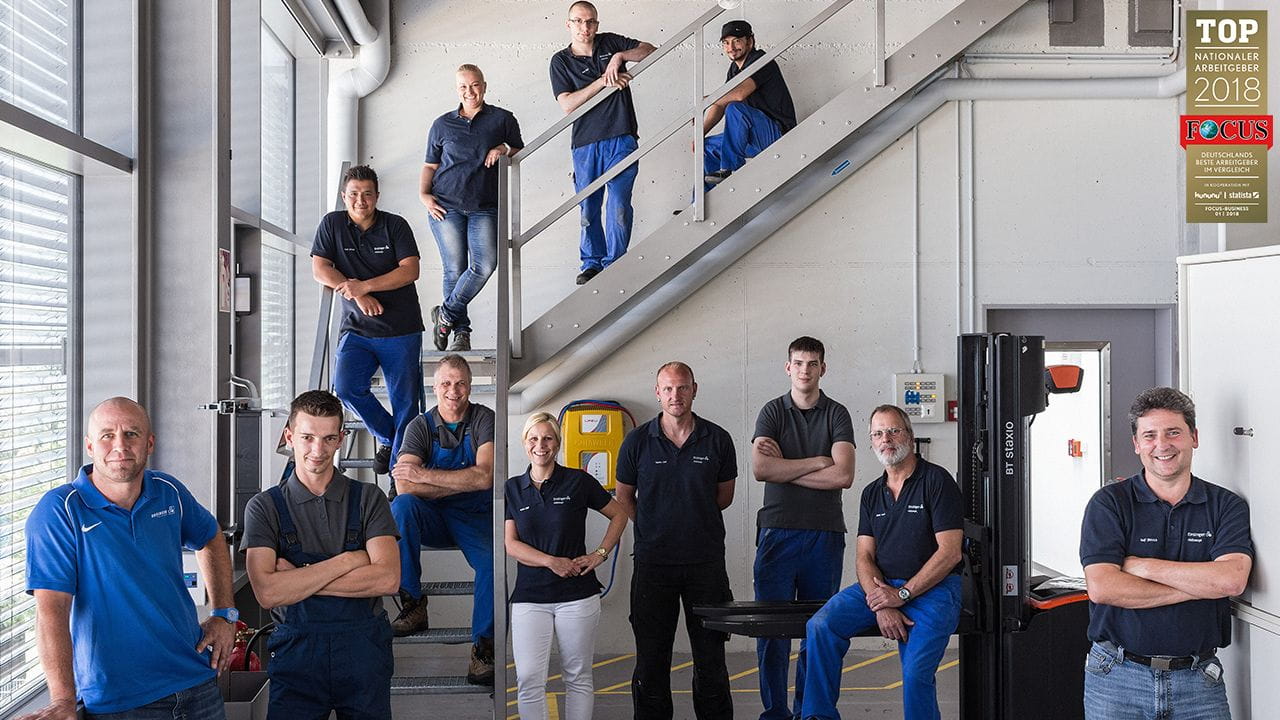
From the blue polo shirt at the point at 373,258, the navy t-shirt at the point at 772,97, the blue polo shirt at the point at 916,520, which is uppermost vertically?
the navy t-shirt at the point at 772,97

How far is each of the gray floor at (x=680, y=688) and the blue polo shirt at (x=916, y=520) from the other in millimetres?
1800

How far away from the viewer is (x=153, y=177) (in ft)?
15.2

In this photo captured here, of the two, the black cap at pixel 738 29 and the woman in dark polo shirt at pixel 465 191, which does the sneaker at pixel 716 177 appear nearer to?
the black cap at pixel 738 29

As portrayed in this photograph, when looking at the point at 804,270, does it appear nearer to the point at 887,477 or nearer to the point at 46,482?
the point at 887,477

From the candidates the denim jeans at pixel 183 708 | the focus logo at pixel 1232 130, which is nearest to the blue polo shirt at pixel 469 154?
the denim jeans at pixel 183 708

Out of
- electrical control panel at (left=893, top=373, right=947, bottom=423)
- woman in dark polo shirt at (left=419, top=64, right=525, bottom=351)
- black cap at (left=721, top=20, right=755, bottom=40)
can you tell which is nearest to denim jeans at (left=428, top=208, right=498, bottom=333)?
woman in dark polo shirt at (left=419, top=64, right=525, bottom=351)

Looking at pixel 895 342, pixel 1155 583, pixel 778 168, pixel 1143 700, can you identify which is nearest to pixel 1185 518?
pixel 1155 583

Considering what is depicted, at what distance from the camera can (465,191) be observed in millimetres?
6055

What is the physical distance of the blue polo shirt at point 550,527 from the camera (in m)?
4.70

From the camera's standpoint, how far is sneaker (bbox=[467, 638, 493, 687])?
4730 millimetres

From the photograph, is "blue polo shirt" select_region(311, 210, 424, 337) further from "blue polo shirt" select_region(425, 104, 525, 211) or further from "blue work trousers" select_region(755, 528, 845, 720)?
"blue work trousers" select_region(755, 528, 845, 720)

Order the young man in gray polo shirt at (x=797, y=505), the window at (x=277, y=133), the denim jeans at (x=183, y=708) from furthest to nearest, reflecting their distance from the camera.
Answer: the window at (x=277, y=133) < the young man in gray polo shirt at (x=797, y=505) < the denim jeans at (x=183, y=708)

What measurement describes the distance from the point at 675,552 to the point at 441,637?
1181mm

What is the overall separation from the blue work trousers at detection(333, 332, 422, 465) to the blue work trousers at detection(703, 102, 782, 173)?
8.32 ft
